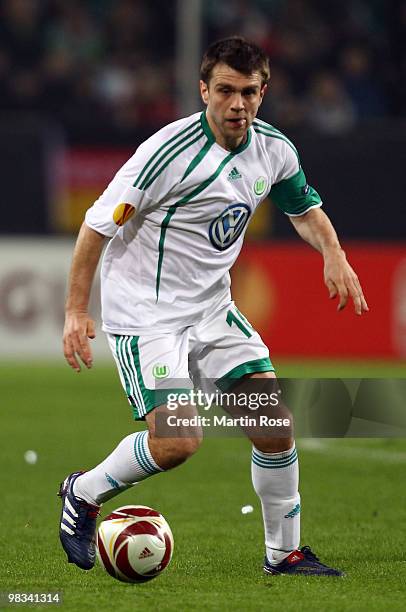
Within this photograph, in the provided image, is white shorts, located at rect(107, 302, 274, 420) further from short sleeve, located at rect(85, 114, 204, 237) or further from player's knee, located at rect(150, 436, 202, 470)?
short sleeve, located at rect(85, 114, 204, 237)

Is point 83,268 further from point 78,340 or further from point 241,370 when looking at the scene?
point 241,370

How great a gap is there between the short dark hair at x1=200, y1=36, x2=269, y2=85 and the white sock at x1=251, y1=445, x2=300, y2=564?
1.49 metres

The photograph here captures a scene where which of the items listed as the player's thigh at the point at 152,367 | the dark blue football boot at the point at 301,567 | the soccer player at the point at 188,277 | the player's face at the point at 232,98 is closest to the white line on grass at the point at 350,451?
the dark blue football boot at the point at 301,567

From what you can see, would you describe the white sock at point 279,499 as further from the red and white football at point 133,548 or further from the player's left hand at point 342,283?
the player's left hand at point 342,283

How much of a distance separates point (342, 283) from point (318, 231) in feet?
1.15

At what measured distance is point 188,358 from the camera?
5.48 m

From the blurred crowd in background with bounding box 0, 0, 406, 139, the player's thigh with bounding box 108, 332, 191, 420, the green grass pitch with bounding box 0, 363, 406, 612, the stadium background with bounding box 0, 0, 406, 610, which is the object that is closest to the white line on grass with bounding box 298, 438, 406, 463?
the green grass pitch with bounding box 0, 363, 406, 612

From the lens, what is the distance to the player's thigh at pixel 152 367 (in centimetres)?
515

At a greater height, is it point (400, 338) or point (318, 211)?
point (318, 211)

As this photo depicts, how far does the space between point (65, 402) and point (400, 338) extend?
477 centimetres

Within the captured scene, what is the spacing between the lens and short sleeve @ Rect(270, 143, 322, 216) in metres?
5.54

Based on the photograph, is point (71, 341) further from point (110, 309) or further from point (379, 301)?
point (379, 301)

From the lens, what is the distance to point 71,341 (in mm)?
4992

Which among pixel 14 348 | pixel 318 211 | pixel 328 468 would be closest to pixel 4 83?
pixel 14 348
